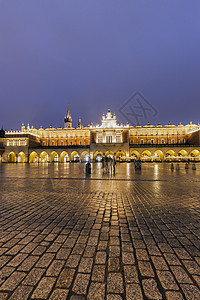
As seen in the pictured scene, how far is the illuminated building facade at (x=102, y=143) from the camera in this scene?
147 feet

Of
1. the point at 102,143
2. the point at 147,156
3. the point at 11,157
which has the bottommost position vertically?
the point at 147,156

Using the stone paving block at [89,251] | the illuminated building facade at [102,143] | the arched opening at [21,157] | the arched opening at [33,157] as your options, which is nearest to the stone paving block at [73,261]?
the stone paving block at [89,251]

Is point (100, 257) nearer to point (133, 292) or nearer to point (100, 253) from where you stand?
point (100, 253)

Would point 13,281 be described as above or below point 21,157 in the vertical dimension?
below

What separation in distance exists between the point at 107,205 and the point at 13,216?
238 centimetres

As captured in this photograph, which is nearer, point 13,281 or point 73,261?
point 13,281

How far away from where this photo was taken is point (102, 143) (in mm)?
45969

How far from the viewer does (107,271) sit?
1.73 m

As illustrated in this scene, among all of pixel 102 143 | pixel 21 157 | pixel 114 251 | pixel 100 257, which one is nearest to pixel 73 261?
pixel 100 257

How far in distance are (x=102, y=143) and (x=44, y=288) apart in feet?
146

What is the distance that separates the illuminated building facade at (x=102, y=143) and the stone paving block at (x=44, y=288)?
36.8m

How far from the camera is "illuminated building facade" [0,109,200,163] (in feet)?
147

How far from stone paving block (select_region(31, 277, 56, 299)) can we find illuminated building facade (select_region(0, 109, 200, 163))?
36.8 m

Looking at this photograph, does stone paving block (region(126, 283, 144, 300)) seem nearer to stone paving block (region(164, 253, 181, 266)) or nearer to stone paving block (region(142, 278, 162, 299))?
stone paving block (region(142, 278, 162, 299))
